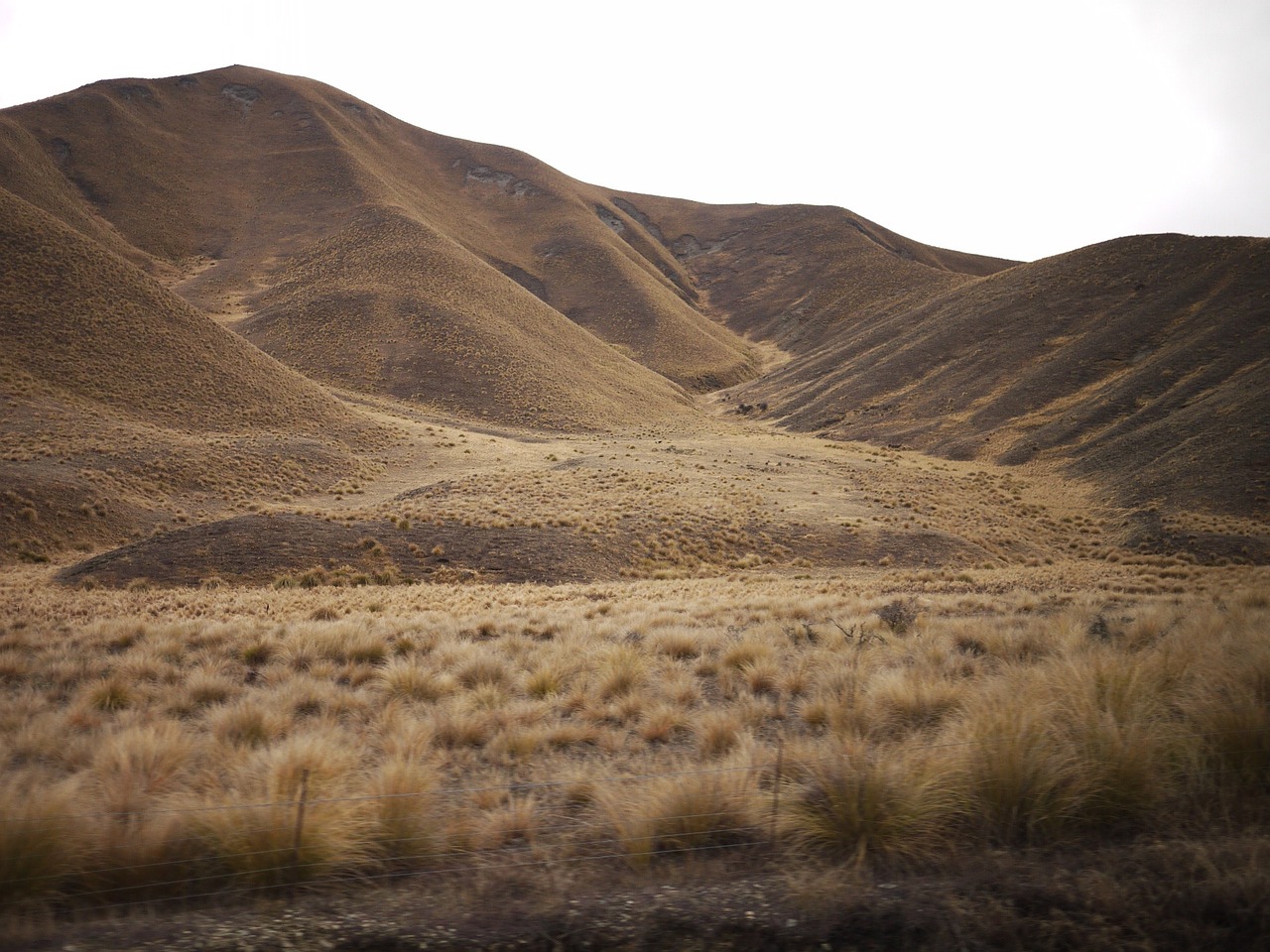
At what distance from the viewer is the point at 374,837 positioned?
3.57 m

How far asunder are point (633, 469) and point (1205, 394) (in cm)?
3907

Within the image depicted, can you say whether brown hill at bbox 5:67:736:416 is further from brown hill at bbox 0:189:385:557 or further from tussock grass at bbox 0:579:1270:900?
tussock grass at bbox 0:579:1270:900

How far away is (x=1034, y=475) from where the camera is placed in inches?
1818

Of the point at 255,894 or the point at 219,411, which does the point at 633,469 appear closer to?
the point at 219,411

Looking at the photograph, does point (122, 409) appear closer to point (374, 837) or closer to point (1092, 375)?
point (374, 837)

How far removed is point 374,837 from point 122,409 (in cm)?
4981

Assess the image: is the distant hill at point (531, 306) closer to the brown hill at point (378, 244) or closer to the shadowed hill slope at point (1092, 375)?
the shadowed hill slope at point (1092, 375)

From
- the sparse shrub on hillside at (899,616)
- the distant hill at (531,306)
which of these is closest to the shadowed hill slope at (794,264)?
the distant hill at (531,306)

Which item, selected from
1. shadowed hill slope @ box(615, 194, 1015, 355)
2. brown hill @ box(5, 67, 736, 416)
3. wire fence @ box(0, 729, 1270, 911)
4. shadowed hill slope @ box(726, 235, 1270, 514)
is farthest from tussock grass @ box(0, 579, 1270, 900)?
shadowed hill slope @ box(615, 194, 1015, 355)

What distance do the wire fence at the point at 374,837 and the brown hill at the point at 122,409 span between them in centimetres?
2703

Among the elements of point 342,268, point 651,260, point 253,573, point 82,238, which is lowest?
point 253,573

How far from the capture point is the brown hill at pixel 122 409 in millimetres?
27438

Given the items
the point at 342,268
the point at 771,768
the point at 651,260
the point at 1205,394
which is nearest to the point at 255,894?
the point at 771,768

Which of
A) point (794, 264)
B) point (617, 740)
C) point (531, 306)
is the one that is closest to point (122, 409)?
point (617, 740)
